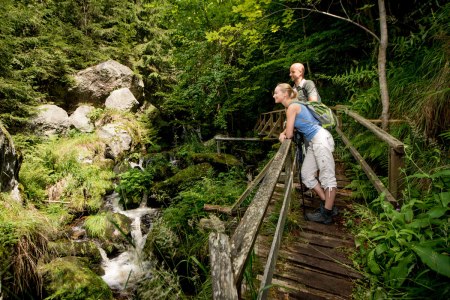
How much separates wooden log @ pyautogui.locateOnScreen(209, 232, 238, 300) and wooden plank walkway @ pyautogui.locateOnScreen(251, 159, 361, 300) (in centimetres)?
113

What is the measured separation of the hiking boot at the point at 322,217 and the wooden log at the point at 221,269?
2684 millimetres

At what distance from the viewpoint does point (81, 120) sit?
1431 cm

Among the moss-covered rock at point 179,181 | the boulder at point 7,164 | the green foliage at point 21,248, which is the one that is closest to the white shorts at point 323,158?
the moss-covered rock at point 179,181

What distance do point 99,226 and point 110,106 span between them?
10212 millimetres

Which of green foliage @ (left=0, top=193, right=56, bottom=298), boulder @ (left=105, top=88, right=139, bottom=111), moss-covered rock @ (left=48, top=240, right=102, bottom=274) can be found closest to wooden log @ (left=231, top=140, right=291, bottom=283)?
green foliage @ (left=0, top=193, right=56, bottom=298)

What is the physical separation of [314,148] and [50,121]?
45.2ft

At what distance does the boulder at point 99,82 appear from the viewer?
616 inches

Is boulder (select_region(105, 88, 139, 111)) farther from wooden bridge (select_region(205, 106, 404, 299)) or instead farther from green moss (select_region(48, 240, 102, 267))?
wooden bridge (select_region(205, 106, 404, 299))

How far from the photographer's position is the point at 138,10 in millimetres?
19219

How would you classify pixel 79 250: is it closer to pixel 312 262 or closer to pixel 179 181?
pixel 179 181

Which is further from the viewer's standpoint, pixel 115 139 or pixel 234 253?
pixel 115 139

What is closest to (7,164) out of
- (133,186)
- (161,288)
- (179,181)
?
(133,186)

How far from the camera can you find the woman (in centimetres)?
320

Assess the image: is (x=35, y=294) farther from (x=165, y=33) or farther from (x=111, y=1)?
(x=111, y=1)
